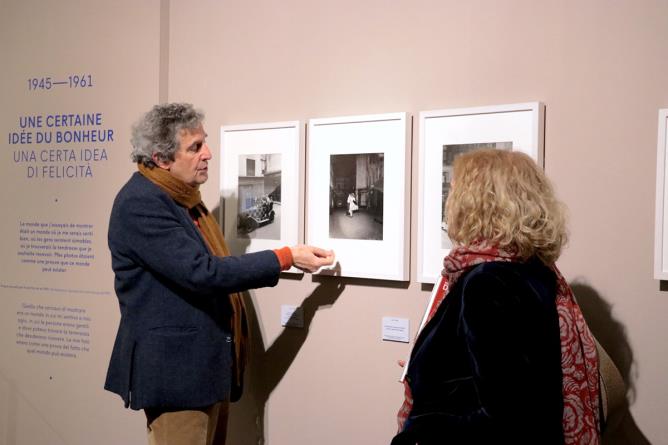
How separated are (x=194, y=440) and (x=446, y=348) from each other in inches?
42.6

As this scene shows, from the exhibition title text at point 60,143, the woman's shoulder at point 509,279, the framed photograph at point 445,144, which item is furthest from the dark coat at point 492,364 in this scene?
the exhibition title text at point 60,143

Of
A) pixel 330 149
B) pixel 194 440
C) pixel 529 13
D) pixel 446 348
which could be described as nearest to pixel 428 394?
pixel 446 348

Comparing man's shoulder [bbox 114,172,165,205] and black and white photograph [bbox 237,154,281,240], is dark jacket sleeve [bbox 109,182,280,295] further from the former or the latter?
black and white photograph [bbox 237,154,281,240]

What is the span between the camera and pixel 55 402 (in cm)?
307

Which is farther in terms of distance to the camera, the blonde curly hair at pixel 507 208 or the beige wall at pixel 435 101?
the beige wall at pixel 435 101

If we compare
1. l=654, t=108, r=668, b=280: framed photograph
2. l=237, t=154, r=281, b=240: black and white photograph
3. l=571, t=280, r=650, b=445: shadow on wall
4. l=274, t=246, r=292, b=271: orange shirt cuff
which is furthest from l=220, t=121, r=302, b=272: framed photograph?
l=654, t=108, r=668, b=280: framed photograph

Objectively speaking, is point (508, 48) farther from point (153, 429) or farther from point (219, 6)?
point (153, 429)

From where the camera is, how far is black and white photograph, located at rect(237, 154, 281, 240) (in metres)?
2.45

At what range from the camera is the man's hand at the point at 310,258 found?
2100mm

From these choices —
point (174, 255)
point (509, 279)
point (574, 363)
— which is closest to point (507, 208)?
point (509, 279)

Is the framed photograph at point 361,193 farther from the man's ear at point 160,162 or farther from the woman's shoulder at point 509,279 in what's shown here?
the woman's shoulder at point 509,279

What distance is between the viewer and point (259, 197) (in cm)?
249

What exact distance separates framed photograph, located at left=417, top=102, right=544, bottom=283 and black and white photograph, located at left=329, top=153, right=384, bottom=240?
19 centimetres

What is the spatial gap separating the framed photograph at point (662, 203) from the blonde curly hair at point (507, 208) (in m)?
0.48
